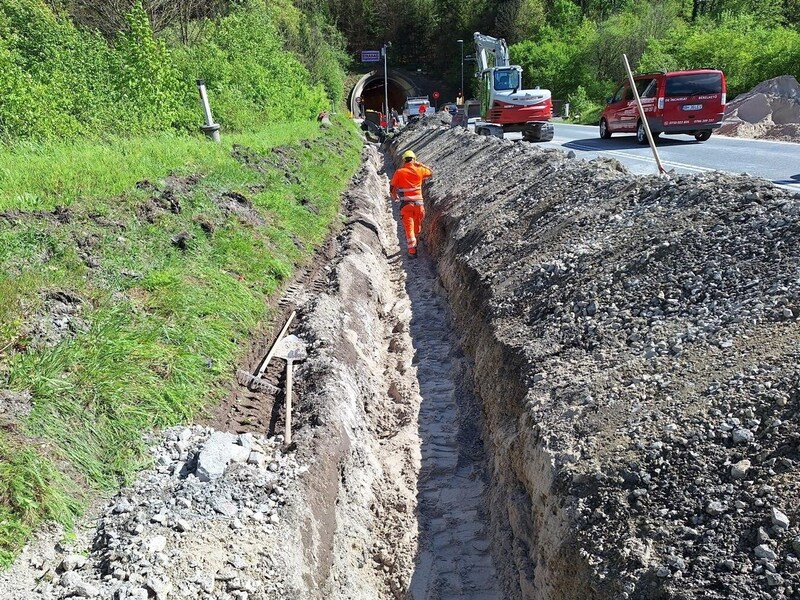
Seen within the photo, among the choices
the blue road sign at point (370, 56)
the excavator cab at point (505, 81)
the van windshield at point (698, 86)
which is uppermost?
the blue road sign at point (370, 56)

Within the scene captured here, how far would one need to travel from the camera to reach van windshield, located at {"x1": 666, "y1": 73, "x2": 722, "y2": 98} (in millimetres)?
13672

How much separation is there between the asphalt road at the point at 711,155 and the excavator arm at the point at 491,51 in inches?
250

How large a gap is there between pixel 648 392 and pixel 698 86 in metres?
13.3

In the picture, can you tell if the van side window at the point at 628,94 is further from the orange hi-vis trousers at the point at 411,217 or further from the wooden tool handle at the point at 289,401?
the wooden tool handle at the point at 289,401

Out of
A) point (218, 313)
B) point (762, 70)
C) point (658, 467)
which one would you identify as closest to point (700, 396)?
point (658, 467)

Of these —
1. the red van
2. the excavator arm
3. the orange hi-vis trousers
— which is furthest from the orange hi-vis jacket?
the excavator arm

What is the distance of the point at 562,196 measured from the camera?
286 inches

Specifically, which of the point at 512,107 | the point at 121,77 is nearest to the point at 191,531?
the point at 121,77

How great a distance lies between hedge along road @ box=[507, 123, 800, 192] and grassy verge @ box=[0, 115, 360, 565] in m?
7.36

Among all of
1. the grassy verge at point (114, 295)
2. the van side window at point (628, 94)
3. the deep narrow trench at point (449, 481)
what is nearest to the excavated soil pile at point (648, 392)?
the deep narrow trench at point (449, 481)

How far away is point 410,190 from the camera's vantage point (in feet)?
31.9

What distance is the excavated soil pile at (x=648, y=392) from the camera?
8.65 feet

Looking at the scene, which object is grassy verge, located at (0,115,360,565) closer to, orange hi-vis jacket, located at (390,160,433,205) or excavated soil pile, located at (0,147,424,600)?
excavated soil pile, located at (0,147,424,600)

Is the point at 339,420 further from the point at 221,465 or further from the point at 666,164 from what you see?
the point at 666,164
